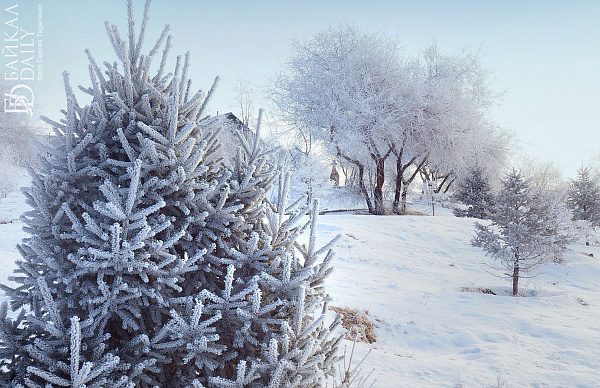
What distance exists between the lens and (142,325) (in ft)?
6.69

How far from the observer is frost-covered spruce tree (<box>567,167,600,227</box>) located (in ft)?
66.9

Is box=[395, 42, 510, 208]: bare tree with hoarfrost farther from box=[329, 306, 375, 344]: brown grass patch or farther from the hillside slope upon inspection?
box=[329, 306, 375, 344]: brown grass patch

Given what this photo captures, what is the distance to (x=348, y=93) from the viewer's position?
20.8 metres

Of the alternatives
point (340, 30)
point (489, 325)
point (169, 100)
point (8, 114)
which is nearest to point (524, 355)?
point (489, 325)

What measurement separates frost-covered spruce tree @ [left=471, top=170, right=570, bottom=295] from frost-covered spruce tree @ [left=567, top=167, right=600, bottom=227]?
12287mm

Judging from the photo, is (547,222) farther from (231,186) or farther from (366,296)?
(231,186)

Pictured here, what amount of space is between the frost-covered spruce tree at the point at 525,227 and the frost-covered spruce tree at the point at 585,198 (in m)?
12.3

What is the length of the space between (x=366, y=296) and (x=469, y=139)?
17.5m

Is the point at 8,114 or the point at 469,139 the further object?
the point at 8,114

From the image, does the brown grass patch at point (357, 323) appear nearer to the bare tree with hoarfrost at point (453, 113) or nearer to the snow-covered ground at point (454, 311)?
the snow-covered ground at point (454, 311)

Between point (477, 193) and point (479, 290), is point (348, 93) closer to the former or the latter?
point (477, 193)

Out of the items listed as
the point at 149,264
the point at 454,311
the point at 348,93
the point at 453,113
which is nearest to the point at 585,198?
the point at 453,113

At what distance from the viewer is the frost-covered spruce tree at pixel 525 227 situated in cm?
1029

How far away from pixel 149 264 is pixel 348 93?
20102 mm
